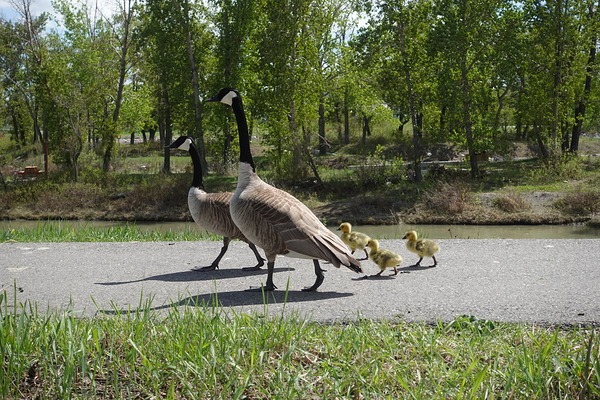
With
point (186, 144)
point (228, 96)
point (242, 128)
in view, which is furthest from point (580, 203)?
point (228, 96)

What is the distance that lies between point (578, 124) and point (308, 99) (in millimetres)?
14904

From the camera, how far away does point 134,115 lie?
50062 millimetres

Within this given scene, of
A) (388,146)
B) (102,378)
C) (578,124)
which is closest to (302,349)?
(102,378)

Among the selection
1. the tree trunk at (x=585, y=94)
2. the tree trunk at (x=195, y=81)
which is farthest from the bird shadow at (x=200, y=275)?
the tree trunk at (x=585, y=94)

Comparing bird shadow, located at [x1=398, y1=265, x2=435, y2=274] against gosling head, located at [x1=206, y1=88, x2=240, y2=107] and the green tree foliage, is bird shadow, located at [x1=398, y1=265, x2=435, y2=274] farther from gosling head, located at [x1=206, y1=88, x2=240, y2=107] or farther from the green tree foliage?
the green tree foliage

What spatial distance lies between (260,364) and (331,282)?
3598 mm

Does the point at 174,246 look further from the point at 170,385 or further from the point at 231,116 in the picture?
the point at 231,116

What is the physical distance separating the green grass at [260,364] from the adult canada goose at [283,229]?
1719 mm

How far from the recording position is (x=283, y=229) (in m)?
7.00

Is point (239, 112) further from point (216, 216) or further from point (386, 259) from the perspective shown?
point (386, 259)

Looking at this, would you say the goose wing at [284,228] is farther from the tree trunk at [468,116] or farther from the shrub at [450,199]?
the tree trunk at [468,116]

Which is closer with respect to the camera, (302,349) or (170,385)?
(170,385)

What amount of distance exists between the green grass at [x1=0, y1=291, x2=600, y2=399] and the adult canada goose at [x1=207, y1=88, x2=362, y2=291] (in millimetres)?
1719

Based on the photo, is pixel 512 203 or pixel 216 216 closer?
pixel 216 216
